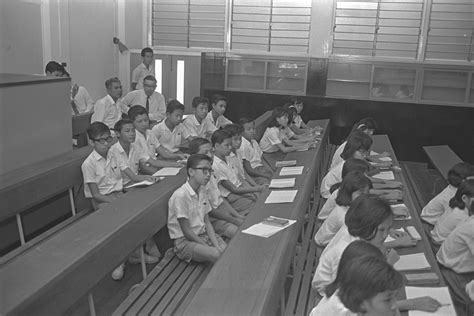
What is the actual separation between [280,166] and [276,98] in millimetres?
4432

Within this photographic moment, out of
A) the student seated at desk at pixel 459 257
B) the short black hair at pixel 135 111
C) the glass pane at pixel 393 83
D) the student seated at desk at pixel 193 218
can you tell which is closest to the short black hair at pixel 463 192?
the student seated at desk at pixel 459 257

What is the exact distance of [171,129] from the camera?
6.34 metres

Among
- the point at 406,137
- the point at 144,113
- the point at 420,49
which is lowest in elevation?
the point at 406,137

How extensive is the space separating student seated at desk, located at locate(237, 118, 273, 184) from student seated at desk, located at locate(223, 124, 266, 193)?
5.8 inches

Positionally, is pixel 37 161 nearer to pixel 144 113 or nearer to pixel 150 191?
pixel 150 191

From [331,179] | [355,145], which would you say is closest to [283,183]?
[331,179]

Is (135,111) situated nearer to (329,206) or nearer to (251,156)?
(251,156)

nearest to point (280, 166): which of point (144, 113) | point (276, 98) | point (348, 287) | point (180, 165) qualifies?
point (180, 165)

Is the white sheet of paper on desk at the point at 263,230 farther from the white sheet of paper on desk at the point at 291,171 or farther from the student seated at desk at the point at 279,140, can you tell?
the student seated at desk at the point at 279,140

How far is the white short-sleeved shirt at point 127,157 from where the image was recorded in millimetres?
4754

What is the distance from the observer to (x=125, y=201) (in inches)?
144

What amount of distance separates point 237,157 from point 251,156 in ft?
1.79

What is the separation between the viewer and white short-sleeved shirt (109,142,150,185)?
187 inches

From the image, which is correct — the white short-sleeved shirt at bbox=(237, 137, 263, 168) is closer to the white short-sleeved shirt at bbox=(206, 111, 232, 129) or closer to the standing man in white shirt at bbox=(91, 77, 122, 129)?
the white short-sleeved shirt at bbox=(206, 111, 232, 129)
